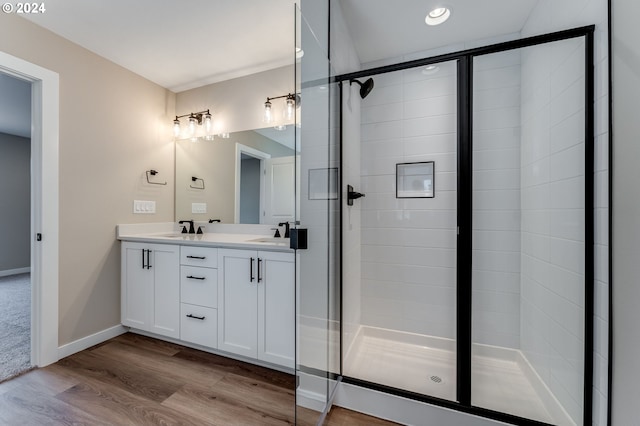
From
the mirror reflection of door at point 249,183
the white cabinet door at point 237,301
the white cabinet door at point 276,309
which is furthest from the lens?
the mirror reflection of door at point 249,183

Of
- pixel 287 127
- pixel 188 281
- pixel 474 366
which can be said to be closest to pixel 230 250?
pixel 188 281

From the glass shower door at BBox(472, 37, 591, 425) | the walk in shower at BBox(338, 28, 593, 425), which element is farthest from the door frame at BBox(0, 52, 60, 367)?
the glass shower door at BBox(472, 37, 591, 425)

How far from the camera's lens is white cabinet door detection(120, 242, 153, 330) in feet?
7.47

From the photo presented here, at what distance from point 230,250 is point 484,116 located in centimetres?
200

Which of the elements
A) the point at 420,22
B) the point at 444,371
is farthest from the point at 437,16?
the point at 444,371

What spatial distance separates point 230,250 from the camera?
6.32ft

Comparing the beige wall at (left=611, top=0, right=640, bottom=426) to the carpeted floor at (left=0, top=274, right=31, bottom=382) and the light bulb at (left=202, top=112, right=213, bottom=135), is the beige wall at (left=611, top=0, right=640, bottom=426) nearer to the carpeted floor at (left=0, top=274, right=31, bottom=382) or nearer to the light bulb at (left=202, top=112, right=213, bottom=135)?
the light bulb at (left=202, top=112, right=213, bottom=135)

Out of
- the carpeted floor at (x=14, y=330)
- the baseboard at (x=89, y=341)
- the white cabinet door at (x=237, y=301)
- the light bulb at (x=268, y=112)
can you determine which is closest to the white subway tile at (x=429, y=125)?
the light bulb at (x=268, y=112)

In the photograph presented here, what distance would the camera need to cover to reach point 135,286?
233 cm

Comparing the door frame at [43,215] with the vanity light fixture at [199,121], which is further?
the vanity light fixture at [199,121]

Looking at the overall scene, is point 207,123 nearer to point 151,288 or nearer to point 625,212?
point 151,288

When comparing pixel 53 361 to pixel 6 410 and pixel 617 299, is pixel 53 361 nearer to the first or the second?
pixel 6 410

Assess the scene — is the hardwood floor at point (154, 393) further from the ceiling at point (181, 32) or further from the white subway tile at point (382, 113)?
the ceiling at point (181, 32)

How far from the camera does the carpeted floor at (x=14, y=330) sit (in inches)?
73.1
